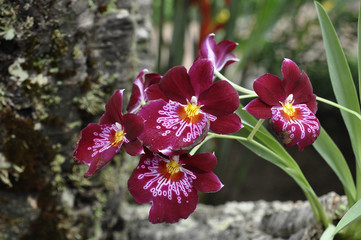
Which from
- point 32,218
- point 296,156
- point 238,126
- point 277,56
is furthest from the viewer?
point 296,156

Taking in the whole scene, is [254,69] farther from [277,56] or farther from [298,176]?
[298,176]

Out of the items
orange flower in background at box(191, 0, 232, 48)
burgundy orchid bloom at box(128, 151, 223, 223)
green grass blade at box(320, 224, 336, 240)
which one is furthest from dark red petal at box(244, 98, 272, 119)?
orange flower in background at box(191, 0, 232, 48)

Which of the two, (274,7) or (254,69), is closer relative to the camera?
(274,7)

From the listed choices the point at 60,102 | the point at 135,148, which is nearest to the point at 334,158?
the point at 135,148

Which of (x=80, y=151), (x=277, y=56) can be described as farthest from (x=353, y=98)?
(x=277, y=56)

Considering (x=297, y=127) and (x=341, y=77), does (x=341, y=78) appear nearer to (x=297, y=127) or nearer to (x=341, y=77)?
(x=341, y=77)

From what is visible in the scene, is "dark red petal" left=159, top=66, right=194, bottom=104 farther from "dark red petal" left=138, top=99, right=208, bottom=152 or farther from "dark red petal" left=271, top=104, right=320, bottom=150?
"dark red petal" left=271, top=104, right=320, bottom=150

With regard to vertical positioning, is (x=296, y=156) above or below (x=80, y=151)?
below
